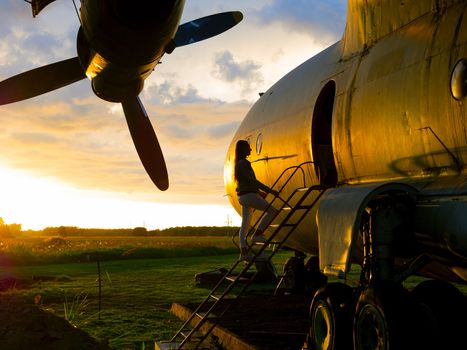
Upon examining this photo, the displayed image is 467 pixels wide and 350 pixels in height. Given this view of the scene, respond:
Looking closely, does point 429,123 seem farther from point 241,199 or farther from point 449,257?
point 241,199

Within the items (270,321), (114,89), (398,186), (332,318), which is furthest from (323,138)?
(332,318)

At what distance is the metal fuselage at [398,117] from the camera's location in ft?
21.5

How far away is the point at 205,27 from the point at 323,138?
11.4 feet

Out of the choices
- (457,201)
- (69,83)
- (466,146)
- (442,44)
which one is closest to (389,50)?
(442,44)

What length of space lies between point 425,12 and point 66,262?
113ft

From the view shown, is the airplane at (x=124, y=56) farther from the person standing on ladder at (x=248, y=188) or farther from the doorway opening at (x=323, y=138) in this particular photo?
the doorway opening at (x=323, y=138)

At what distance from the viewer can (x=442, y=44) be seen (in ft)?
22.9

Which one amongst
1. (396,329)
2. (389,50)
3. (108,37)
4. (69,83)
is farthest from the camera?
(69,83)

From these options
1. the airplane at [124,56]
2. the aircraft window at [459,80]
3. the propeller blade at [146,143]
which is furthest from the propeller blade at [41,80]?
the aircraft window at [459,80]

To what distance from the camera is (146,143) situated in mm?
11359

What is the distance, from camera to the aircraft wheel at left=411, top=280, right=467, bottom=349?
20.3ft

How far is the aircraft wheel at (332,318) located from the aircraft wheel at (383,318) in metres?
0.41

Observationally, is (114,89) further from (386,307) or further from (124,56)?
(386,307)

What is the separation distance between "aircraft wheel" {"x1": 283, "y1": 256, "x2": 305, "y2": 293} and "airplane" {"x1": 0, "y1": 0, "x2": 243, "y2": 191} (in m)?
6.06
